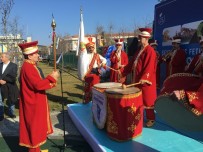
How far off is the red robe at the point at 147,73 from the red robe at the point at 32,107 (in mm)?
1689

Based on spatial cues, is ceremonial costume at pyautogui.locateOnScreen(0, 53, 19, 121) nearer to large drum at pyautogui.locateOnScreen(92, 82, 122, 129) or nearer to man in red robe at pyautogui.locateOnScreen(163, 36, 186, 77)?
large drum at pyautogui.locateOnScreen(92, 82, 122, 129)

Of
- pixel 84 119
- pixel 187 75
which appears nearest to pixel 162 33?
pixel 84 119

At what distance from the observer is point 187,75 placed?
3.04 m

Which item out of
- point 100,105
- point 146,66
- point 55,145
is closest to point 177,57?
point 146,66

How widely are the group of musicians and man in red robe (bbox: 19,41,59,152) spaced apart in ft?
5.41

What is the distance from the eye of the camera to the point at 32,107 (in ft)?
13.9

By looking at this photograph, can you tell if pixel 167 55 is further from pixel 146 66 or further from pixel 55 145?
pixel 55 145

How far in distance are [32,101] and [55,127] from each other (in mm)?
1979

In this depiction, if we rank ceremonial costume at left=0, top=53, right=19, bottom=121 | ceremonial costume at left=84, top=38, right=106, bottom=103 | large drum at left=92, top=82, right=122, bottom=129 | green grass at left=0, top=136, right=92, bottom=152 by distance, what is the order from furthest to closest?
ceremonial costume at left=0, top=53, right=19, bottom=121
ceremonial costume at left=84, top=38, right=106, bottom=103
green grass at left=0, top=136, right=92, bottom=152
large drum at left=92, top=82, right=122, bottom=129

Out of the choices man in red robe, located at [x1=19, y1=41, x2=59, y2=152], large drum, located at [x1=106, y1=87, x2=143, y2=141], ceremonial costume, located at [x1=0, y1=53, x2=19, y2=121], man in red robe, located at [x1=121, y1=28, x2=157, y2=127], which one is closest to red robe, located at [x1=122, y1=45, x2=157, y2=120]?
man in red robe, located at [x1=121, y1=28, x2=157, y2=127]

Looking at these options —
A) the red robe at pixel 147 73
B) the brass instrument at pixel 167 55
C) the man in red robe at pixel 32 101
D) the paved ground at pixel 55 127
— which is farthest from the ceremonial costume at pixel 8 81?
the brass instrument at pixel 167 55

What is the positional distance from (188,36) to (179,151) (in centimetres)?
341

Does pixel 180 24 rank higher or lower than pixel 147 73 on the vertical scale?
higher

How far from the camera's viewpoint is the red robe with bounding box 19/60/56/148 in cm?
415
